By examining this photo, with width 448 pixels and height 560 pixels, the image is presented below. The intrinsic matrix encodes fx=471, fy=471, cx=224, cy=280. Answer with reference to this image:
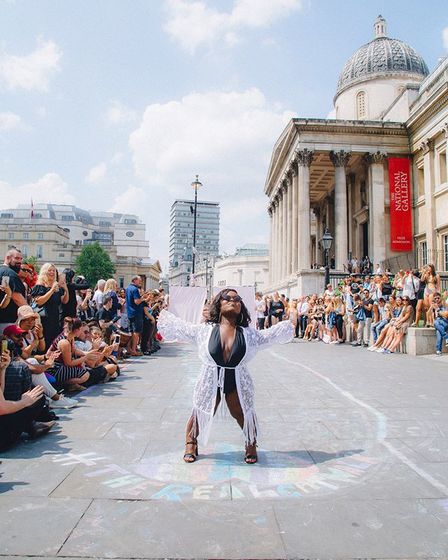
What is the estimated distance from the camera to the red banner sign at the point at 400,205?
3269 centimetres

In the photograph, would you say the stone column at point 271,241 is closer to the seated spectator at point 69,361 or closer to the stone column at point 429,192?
the stone column at point 429,192

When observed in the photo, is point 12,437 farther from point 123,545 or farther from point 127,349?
point 127,349

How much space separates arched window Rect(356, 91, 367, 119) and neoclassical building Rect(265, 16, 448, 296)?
0.27 feet

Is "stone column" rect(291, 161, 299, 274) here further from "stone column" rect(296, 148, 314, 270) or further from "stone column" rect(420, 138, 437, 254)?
"stone column" rect(420, 138, 437, 254)

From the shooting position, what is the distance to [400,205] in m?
32.9

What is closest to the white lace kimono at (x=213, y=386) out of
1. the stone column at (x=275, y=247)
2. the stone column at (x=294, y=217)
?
the stone column at (x=294, y=217)

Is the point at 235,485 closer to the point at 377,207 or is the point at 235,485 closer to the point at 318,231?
the point at 377,207

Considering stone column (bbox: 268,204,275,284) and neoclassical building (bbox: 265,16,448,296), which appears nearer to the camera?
neoclassical building (bbox: 265,16,448,296)

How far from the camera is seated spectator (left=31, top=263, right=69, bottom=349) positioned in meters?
7.78

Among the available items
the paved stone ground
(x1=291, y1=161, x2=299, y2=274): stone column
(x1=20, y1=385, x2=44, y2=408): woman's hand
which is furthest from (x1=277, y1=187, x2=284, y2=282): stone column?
(x1=20, y1=385, x2=44, y2=408): woman's hand

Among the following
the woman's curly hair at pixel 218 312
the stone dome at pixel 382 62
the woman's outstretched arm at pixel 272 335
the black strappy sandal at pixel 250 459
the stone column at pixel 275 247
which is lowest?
the black strappy sandal at pixel 250 459

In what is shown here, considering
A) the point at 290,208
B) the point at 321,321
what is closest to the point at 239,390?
the point at 321,321

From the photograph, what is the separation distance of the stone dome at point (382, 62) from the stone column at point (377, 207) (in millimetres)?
11402

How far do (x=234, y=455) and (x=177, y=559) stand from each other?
1905 mm
